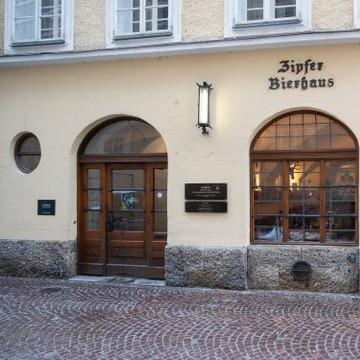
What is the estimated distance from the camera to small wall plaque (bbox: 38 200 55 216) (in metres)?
9.81

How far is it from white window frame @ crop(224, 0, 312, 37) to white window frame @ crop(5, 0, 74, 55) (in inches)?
117

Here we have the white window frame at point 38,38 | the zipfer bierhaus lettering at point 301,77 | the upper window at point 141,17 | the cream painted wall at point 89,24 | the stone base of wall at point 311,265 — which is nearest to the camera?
the stone base of wall at point 311,265

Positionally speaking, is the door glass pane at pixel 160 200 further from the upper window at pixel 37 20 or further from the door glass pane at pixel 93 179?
the upper window at pixel 37 20

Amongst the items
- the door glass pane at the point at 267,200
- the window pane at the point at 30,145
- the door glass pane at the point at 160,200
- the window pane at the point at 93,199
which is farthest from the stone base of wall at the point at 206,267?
the window pane at the point at 30,145

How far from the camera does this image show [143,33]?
923 cm

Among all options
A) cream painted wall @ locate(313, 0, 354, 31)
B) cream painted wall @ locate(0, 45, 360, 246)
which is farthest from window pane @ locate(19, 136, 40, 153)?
cream painted wall @ locate(313, 0, 354, 31)

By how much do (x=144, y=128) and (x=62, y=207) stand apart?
2.16 meters

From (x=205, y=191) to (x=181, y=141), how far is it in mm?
992

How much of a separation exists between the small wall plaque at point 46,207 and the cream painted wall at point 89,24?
9.69ft

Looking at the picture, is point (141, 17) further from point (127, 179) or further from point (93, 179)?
point (93, 179)

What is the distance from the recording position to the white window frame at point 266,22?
27.9 ft

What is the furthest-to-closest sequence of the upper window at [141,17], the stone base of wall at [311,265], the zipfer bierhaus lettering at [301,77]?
1. the upper window at [141,17]
2. the zipfer bierhaus lettering at [301,77]
3. the stone base of wall at [311,265]

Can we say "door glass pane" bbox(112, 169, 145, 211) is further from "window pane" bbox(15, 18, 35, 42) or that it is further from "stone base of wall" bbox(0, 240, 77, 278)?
"window pane" bbox(15, 18, 35, 42)

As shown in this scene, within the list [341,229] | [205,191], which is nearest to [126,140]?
[205,191]
